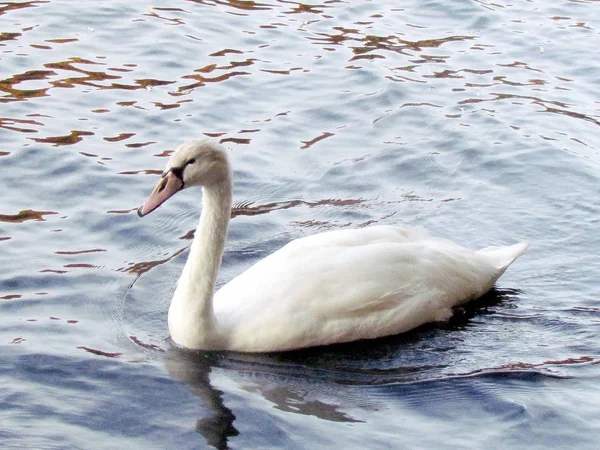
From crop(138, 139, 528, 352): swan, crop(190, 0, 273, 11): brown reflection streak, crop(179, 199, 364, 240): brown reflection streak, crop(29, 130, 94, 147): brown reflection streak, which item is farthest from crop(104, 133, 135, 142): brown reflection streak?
crop(190, 0, 273, 11): brown reflection streak

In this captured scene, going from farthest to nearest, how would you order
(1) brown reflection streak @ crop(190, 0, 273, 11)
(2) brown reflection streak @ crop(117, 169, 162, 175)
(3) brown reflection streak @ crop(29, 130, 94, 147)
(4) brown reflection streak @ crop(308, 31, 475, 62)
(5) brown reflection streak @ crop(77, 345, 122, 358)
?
1. (1) brown reflection streak @ crop(190, 0, 273, 11)
2. (4) brown reflection streak @ crop(308, 31, 475, 62)
3. (3) brown reflection streak @ crop(29, 130, 94, 147)
4. (2) brown reflection streak @ crop(117, 169, 162, 175)
5. (5) brown reflection streak @ crop(77, 345, 122, 358)

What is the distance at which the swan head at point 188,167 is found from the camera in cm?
748

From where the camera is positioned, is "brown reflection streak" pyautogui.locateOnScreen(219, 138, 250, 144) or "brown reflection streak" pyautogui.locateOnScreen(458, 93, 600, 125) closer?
"brown reflection streak" pyautogui.locateOnScreen(219, 138, 250, 144)

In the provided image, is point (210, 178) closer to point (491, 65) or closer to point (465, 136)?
point (465, 136)

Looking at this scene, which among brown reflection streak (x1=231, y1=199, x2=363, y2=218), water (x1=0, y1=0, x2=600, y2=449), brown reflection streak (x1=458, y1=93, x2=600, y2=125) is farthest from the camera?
brown reflection streak (x1=458, y1=93, x2=600, y2=125)

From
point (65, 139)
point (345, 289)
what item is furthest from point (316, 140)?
point (345, 289)

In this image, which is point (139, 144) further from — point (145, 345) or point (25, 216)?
point (145, 345)

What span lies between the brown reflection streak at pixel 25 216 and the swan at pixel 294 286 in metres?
2.02

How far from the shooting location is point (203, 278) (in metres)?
7.64

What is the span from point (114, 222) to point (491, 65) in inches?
231

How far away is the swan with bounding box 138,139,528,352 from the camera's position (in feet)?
24.9

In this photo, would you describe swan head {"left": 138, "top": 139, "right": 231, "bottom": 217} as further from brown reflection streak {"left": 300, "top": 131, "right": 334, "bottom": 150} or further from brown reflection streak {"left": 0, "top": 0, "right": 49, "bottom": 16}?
brown reflection streak {"left": 0, "top": 0, "right": 49, "bottom": 16}

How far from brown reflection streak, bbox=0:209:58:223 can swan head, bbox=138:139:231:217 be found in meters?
2.24

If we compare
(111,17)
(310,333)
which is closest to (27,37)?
(111,17)
